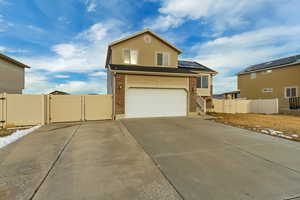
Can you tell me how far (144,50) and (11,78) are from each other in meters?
13.1

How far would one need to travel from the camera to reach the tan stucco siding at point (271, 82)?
52.5ft

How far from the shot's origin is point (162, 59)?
42.3 feet

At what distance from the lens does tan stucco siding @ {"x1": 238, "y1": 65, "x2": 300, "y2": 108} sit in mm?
16016

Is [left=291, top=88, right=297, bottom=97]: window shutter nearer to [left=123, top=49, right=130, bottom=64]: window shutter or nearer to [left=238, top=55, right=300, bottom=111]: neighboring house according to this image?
[left=238, top=55, right=300, bottom=111]: neighboring house

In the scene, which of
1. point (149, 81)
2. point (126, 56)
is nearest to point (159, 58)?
point (126, 56)

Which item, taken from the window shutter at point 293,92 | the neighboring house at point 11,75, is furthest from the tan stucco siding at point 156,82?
the window shutter at point 293,92

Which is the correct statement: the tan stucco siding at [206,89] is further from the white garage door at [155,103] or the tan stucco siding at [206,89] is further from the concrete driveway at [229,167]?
the concrete driveway at [229,167]

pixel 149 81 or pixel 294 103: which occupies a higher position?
pixel 149 81

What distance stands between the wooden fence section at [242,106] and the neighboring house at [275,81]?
72.2 inches

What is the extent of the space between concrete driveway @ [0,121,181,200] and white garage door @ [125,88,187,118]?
215 inches

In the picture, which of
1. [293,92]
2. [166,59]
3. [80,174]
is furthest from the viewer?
[293,92]

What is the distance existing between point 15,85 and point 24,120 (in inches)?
359

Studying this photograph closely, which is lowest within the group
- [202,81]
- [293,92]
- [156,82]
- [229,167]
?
[229,167]

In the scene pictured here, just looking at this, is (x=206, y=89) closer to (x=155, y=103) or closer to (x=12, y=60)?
(x=155, y=103)
